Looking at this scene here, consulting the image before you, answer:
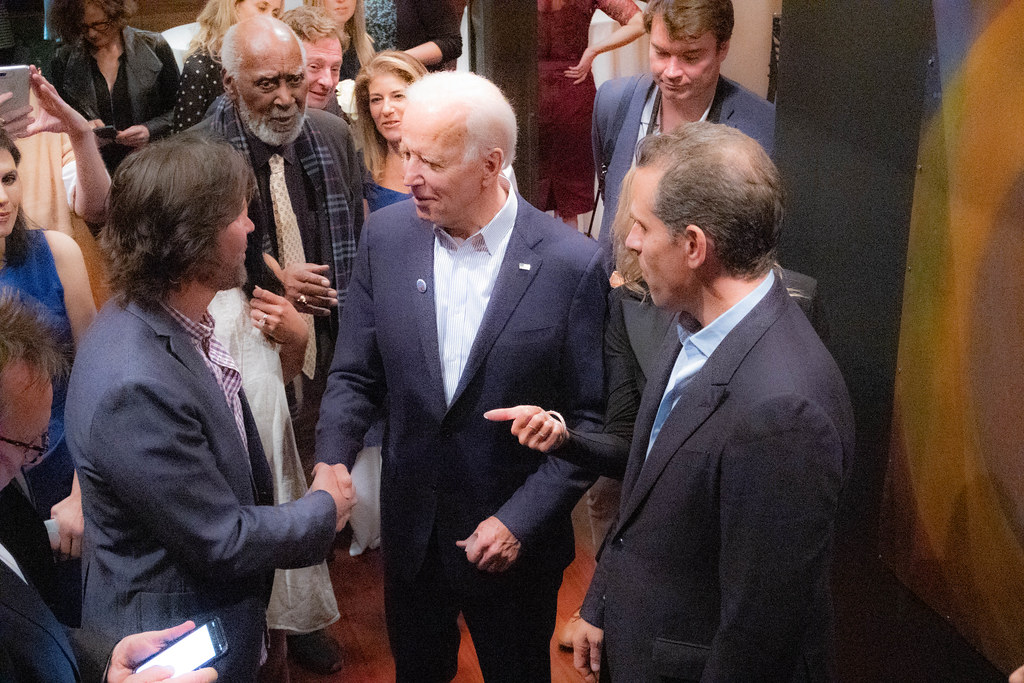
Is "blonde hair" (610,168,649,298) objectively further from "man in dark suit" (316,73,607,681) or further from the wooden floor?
the wooden floor

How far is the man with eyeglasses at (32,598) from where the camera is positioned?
1.38 metres

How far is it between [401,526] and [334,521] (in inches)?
12.2

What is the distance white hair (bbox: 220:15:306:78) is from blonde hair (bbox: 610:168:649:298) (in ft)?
3.89

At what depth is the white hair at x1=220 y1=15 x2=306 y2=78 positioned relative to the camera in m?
2.70

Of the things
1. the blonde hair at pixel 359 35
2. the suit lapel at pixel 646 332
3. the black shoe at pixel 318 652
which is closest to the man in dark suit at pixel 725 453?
the suit lapel at pixel 646 332

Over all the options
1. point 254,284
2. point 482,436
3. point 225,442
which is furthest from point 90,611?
point 254,284

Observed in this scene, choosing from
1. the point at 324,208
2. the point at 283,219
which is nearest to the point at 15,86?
the point at 283,219

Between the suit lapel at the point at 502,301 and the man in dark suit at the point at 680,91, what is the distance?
51 cm

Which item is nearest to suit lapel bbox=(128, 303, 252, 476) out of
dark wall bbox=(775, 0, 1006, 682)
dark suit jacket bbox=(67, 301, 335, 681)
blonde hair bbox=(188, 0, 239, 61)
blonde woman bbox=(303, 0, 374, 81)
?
dark suit jacket bbox=(67, 301, 335, 681)

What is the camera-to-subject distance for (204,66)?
2.79 meters

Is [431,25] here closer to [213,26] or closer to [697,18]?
[213,26]

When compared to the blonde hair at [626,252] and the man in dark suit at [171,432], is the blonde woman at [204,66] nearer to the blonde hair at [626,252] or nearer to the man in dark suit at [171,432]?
the man in dark suit at [171,432]

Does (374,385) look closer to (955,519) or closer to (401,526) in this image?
(401,526)

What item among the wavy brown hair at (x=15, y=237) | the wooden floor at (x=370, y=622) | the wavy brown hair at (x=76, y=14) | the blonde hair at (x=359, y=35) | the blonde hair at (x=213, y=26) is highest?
the wavy brown hair at (x=76, y=14)
